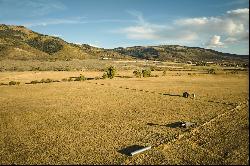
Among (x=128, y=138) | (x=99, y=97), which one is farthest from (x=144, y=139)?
(x=99, y=97)

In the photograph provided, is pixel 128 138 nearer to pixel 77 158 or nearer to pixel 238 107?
pixel 77 158

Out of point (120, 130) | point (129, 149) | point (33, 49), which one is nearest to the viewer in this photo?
point (129, 149)

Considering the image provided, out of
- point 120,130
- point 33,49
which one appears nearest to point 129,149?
point 120,130

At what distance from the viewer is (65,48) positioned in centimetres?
16638

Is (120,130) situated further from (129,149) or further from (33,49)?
(33,49)

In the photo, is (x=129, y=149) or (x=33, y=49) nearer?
(x=129, y=149)

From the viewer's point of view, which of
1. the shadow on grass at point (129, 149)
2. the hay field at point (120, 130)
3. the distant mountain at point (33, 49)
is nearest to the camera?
the hay field at point (120, 130)

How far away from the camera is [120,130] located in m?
17.6

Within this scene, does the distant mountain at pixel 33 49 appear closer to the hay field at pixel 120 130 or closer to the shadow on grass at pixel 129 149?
the hay field at pixel 120 130

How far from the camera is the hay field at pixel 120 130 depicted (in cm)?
1330

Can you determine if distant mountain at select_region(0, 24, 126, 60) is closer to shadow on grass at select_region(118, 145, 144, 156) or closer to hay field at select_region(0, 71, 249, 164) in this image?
hay field at select_region(0, 71, 249, 164)

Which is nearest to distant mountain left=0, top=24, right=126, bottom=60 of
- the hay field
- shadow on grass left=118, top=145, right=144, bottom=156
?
the hay field

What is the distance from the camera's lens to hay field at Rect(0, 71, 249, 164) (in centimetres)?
1330

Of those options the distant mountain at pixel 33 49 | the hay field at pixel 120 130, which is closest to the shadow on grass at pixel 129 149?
the hay field at pixel 120 130
